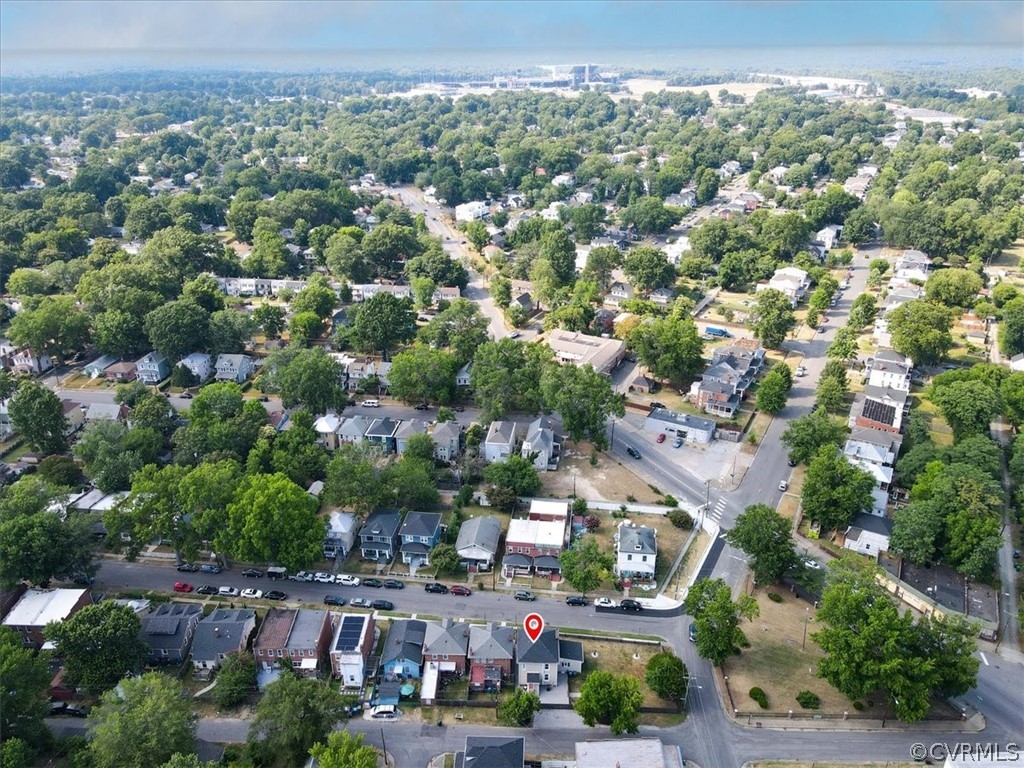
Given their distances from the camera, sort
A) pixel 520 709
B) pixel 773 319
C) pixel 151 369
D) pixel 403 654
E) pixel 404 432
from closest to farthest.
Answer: pixel 520 709 → pixel 403 654 → pixel 404 432 → pixel 151 369 → pixel 773 319

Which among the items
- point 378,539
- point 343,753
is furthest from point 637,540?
point 343,753

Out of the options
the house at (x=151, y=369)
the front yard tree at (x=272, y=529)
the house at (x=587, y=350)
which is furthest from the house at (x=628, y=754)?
the house at (x=151, y=369)

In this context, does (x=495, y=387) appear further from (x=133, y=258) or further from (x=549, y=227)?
(x=133, y=258)

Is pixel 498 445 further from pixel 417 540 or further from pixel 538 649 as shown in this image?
pixel 538 649

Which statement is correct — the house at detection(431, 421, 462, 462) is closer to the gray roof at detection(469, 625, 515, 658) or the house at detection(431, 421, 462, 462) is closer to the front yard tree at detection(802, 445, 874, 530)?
the gray roof at detection(469, 625, 515, 658)

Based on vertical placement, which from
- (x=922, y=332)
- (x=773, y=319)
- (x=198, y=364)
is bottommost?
(x=198, y=364)

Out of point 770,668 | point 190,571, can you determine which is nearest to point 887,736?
point 770,668

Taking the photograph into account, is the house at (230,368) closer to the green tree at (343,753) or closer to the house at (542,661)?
the house at (542,661)
